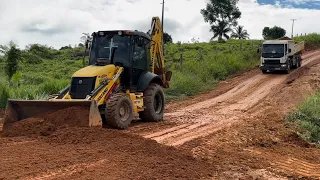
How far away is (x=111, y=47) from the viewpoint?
11.7 metres

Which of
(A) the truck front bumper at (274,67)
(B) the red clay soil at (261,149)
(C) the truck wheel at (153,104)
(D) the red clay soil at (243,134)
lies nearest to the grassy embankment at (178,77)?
(D) the red clay soil at (243,134)

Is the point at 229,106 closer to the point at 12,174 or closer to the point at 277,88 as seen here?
the point at 277,88

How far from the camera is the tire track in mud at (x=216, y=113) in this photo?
34.5 ft

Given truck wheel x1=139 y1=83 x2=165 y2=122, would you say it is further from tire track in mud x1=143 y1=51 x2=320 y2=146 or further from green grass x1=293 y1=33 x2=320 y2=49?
green grass x1=293 y1=33 x2=320 y2=49

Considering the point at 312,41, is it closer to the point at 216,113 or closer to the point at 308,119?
the point at 216,113

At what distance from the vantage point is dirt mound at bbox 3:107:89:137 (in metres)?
9.23

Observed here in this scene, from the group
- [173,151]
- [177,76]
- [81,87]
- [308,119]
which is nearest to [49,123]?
[81,87]

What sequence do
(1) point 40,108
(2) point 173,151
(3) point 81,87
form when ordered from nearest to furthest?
(2) point 173,151 → (1) point 40,108 → (3) point 81,87

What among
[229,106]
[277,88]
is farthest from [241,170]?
Result: [277,88]

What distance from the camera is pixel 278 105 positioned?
57.1 ft

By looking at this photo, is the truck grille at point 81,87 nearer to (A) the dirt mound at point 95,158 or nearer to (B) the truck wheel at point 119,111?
(B) the truck wheel at point 119,111

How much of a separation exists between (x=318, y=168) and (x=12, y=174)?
604cm

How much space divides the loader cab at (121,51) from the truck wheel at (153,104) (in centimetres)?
51

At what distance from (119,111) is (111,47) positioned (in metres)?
2.08
